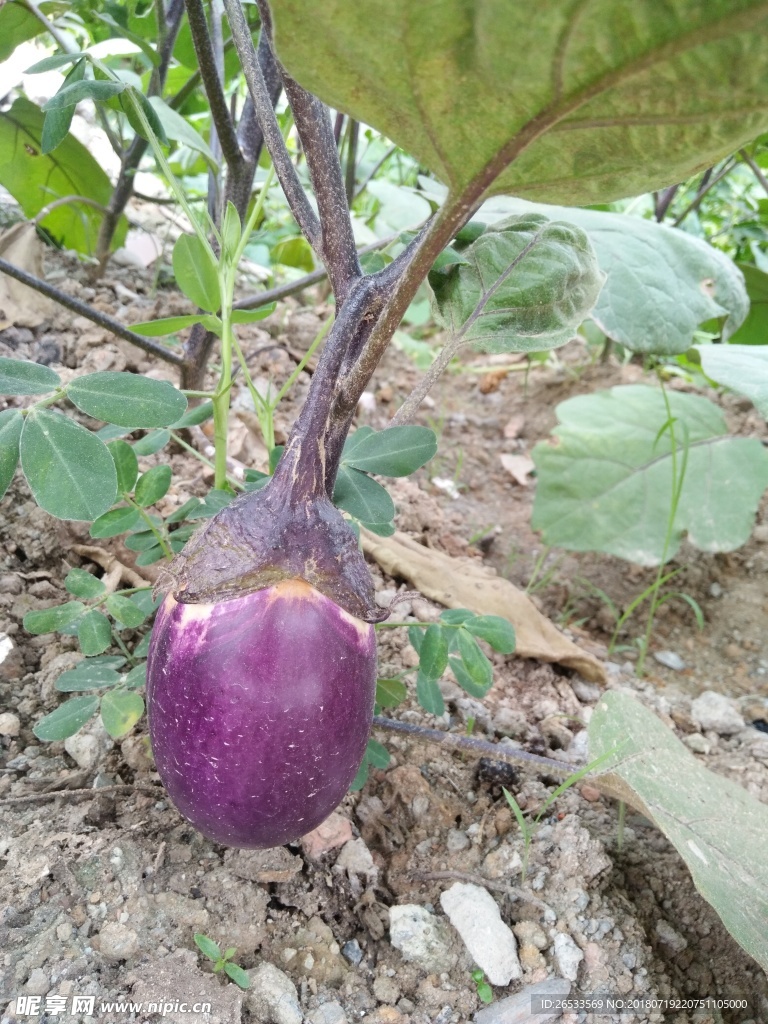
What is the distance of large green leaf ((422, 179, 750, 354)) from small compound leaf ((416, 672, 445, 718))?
1.90 feet

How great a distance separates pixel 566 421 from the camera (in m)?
1.52

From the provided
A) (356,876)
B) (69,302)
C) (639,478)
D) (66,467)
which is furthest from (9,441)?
(639,478)

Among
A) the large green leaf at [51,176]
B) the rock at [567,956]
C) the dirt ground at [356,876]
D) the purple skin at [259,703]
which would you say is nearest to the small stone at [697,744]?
the dirt ground at [356,876]

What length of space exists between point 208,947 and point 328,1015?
0.35 ft

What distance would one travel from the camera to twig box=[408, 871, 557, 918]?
759mm

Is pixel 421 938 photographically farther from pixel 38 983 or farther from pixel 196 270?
pixel 196 270

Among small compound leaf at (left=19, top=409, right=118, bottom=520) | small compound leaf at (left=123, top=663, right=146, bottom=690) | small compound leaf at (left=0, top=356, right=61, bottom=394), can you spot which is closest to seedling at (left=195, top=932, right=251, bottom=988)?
small compound leaf at (left=123, top=663, right=146, bottom=690)

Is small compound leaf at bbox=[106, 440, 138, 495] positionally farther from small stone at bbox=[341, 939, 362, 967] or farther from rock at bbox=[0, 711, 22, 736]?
small stone at bbox=[341, 939, 362, 967]

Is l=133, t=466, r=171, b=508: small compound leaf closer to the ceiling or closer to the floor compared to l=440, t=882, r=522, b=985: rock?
closer to the ceiling

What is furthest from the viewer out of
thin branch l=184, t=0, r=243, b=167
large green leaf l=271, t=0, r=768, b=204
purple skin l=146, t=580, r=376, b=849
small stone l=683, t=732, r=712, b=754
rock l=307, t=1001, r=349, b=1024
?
small stone l=683, t=732, r=712, b=754

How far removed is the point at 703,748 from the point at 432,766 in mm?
397

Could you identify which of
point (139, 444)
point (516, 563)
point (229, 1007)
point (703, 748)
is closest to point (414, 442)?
point (139, 444)

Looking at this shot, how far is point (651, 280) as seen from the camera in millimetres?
1170

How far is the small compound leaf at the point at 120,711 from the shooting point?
71cm
